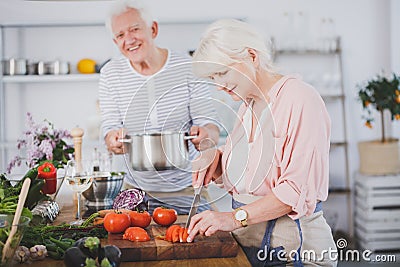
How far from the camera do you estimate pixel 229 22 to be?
1664mm

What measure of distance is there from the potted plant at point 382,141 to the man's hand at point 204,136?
7.59ft

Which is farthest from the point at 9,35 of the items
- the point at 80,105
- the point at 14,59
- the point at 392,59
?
the point at 392,59

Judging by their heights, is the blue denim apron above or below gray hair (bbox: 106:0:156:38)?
below

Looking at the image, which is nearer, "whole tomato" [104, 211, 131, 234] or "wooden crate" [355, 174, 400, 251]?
"whole tomato" [104, 211, 131, 234]

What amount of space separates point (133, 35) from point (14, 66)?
1.89 metres

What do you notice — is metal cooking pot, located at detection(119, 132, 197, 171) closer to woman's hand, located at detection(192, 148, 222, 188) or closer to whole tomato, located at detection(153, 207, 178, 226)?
woman's hand, located at detection(192, 148, 222, 188)

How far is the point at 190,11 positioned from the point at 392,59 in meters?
1.48

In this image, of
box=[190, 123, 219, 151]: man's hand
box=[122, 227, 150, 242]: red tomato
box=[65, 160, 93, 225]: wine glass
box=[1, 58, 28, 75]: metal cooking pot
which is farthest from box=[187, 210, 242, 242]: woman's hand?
box=[1, 58, 28, 75]: metal cooking pot

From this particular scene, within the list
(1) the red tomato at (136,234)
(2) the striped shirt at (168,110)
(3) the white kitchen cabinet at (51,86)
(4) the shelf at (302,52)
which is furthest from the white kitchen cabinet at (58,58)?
(1) the red tomato at (136,234)

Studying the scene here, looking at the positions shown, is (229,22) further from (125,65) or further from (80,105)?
(80,105)

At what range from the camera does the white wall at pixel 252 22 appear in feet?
14.0

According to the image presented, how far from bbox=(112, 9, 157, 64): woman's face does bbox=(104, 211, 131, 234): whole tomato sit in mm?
1074

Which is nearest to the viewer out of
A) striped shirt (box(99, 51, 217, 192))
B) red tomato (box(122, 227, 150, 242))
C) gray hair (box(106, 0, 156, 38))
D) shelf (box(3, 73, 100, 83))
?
red tomato (box(122, 227, 150, 242))

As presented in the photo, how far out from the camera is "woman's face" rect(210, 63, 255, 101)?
1662mm
